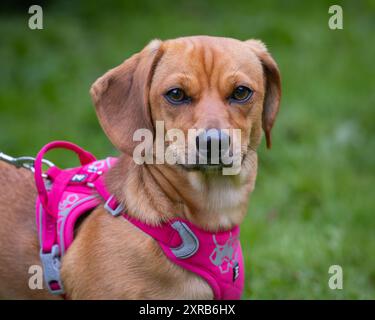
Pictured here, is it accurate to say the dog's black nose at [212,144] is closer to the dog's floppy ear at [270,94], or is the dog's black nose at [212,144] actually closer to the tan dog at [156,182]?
the tan dog at [156,182]

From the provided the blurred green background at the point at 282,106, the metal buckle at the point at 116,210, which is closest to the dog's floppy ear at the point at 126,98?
the metal buckle at the point at 116,210

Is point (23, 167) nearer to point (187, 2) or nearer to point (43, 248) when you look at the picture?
point (43, 248)

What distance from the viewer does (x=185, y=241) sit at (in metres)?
3.32

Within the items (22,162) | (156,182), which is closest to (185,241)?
(156,182)

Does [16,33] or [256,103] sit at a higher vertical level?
[16,33]

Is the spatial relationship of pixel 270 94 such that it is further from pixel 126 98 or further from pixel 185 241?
pixel 185 241

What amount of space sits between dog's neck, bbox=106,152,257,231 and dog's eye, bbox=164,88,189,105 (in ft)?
1.05

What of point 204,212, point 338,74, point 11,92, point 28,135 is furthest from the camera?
point 338,74

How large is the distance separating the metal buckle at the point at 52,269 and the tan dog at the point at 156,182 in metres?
0.04

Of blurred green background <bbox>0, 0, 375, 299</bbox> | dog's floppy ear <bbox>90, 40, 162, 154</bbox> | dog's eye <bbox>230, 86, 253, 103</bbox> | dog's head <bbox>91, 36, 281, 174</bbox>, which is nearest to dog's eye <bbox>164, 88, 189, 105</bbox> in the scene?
dog's head <bbox>91, 36, 281, 174</bbox>

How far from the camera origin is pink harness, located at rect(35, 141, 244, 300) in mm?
3324

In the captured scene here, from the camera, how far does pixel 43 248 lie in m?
3.50
